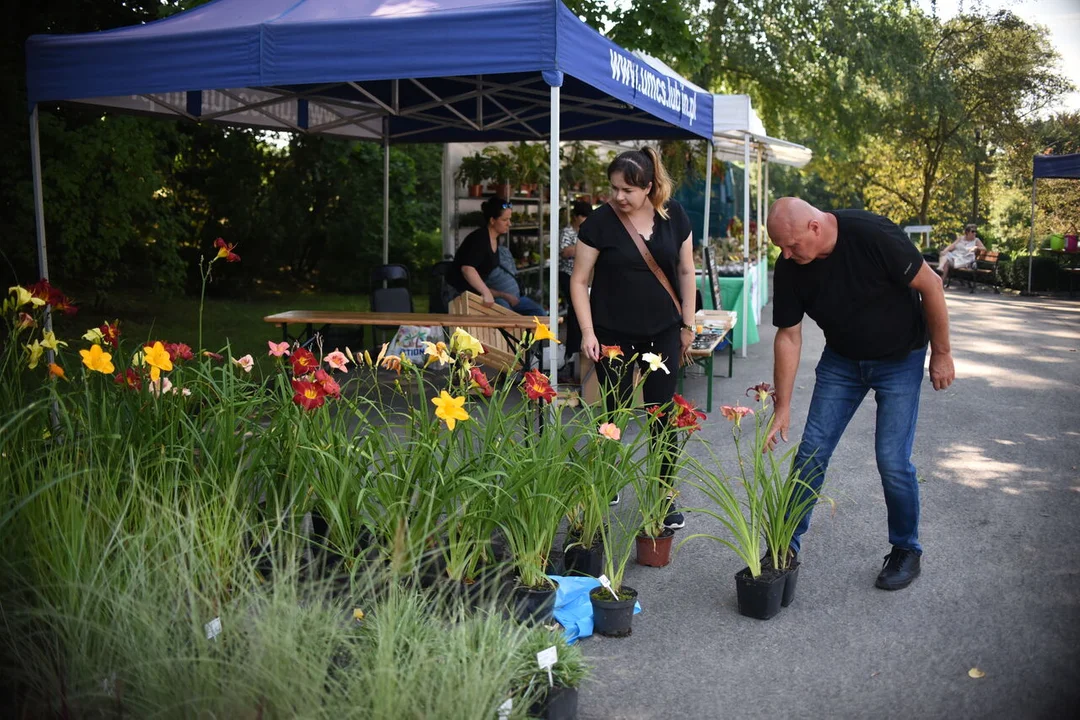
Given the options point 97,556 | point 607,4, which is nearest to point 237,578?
point 97,556

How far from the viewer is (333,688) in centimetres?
231

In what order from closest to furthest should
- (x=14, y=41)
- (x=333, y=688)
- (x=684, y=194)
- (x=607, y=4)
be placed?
(x=333, y=688) → (x=14, y=41) → (x=607, y=4) → (x=684, y=194)

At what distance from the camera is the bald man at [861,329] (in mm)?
3758

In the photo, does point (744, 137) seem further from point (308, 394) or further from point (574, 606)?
point (308, 394)

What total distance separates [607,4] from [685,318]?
9.53 m

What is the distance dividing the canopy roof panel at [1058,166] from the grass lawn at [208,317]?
1100 cm

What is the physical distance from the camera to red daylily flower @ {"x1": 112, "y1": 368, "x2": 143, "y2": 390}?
3.69 m

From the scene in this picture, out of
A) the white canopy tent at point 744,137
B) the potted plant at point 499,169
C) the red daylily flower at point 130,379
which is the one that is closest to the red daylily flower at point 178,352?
the red daylily flower at point 130,379

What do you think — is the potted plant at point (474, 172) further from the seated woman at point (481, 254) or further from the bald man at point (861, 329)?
the bald man at point (861, 329)

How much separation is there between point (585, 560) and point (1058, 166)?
17.0 m

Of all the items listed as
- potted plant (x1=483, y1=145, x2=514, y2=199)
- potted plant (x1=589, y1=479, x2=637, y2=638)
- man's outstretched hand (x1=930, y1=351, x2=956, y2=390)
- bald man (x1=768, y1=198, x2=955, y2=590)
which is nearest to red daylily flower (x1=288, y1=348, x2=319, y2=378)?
potted plant (x1=589, y1=479, x2=637, y2=638)

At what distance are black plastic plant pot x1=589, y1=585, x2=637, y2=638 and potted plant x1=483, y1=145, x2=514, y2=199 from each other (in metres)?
8.74

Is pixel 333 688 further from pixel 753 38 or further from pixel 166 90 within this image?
pixel 753 38

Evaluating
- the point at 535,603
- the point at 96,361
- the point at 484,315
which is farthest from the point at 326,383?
the point at 484,315
